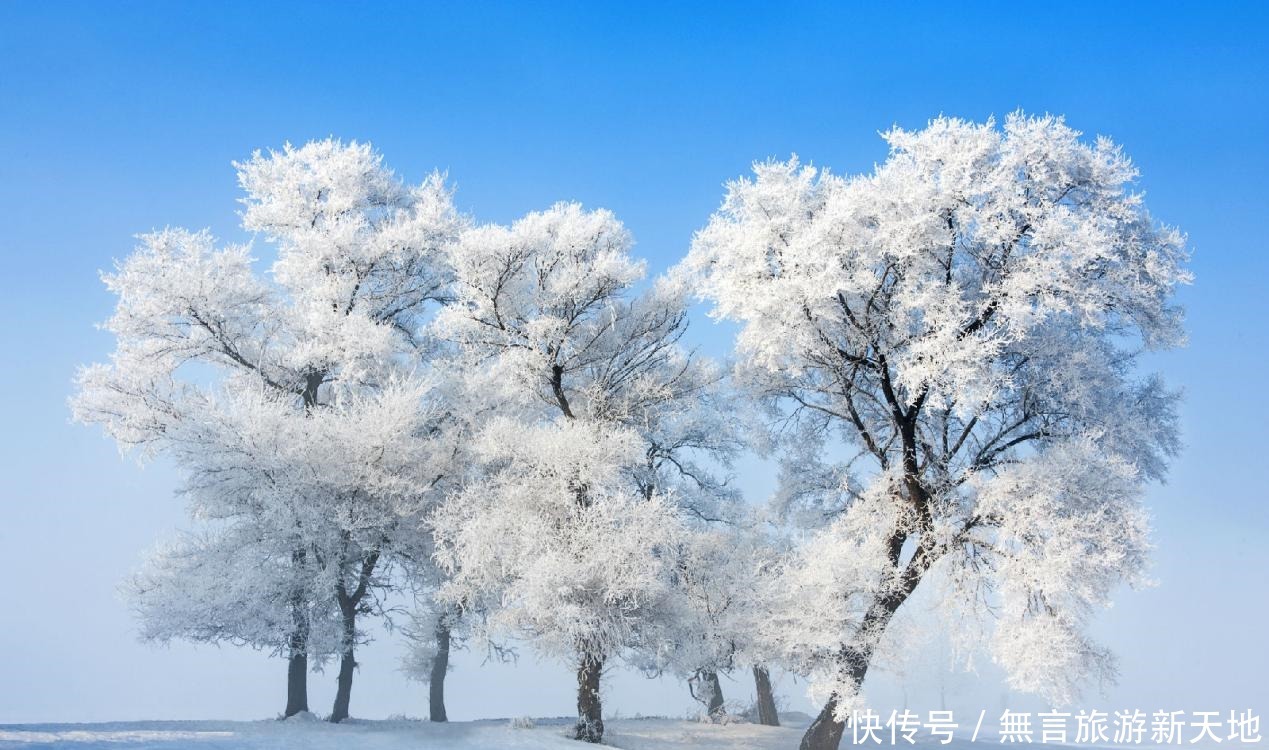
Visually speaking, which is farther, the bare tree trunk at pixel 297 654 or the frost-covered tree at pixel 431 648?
Result: the frost-covered tree at pixel 431 648

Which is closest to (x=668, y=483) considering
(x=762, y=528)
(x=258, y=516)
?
(x=762, y=528)

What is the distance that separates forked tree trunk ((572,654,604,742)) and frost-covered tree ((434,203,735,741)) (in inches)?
1.2

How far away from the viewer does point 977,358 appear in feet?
61.3

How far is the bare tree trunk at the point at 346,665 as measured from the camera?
2308 cm

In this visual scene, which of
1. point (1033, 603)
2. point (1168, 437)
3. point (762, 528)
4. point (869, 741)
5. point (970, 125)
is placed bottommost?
point (869, 741)

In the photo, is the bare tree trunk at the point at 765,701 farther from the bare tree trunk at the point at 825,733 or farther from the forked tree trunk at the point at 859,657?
the bare tree trunk at the point at 825,733

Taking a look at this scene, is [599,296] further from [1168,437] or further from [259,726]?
[1168,437]

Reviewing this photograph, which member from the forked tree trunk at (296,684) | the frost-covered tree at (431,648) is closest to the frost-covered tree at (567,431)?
the frost-covered tree at (431,648)

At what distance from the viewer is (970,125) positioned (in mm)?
20406

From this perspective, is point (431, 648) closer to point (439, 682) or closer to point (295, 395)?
point (439, 682)

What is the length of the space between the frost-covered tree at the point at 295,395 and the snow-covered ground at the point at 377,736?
275 cm

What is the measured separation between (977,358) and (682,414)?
9220 millimetres

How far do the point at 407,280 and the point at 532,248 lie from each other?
573 cm

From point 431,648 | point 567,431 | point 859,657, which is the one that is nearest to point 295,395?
point 567,431
